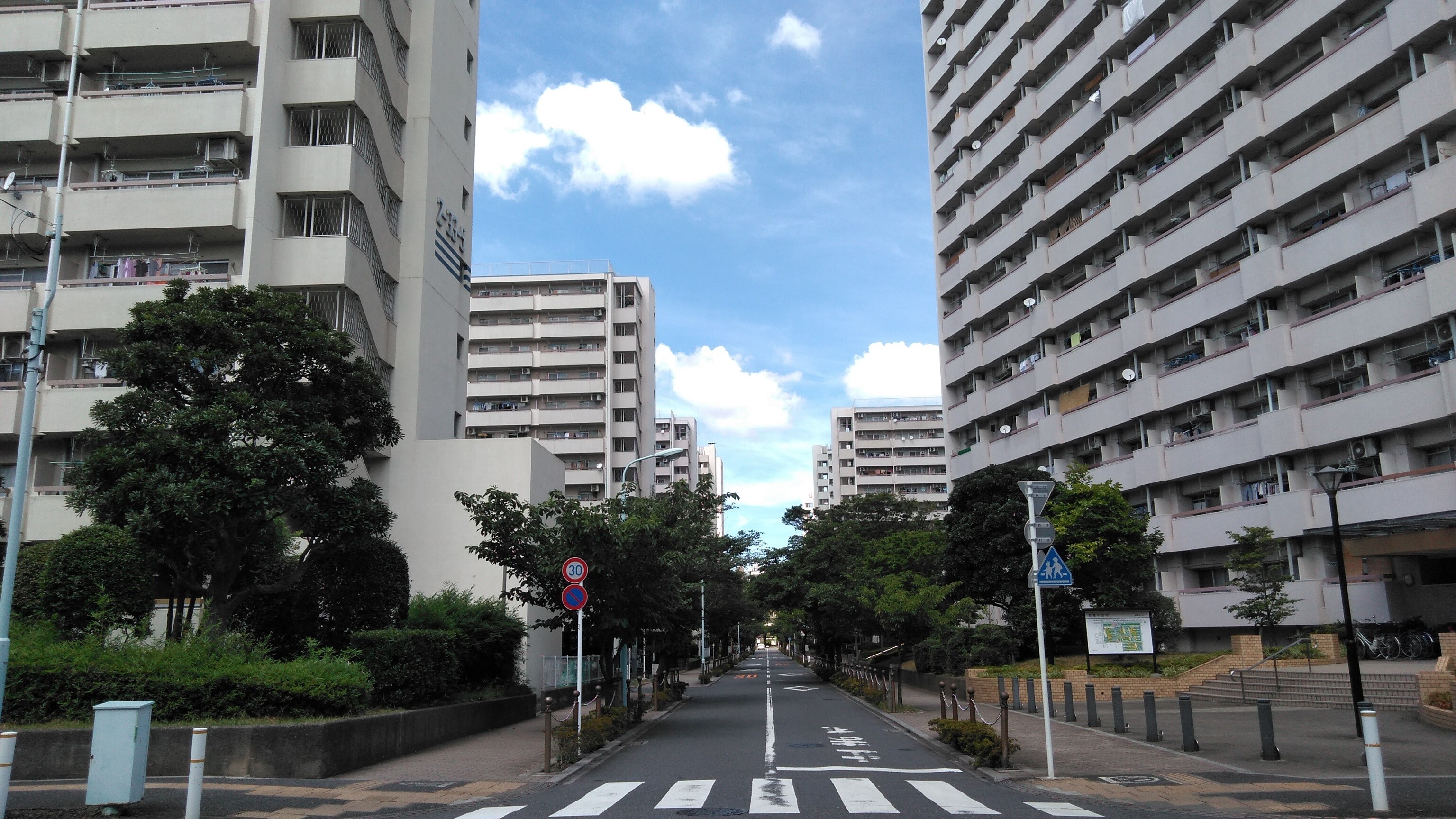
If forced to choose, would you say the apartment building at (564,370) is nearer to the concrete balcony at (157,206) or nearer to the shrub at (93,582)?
the concrete balcony at (157,206)

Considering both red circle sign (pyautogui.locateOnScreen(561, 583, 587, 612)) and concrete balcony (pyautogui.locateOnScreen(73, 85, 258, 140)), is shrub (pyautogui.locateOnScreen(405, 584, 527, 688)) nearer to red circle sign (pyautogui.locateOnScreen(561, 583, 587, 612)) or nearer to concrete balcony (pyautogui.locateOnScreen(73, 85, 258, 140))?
red circle sign (pyautogui.locateOnScreen(561, 583, 587, 612))

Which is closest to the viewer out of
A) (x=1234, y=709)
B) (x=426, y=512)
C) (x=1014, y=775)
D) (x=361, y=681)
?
(x=1014, y=775)

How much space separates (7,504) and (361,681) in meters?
20.3

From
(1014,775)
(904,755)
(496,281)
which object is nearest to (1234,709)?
(904,755)

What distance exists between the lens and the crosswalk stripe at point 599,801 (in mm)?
10352

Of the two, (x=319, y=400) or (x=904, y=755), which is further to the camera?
(x=319, y=400)

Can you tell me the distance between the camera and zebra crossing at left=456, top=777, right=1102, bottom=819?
401 inches

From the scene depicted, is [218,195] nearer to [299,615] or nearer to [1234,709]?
[299,615]

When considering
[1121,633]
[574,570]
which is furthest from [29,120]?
[1121,633]

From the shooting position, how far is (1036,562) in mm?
13664

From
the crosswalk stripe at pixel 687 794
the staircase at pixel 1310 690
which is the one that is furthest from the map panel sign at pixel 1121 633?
the crosswalk stripe at pixel 687 794

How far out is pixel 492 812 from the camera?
1060cm

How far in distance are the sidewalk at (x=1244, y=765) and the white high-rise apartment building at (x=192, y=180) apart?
21.6 meters

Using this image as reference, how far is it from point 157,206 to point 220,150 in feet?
8.32
